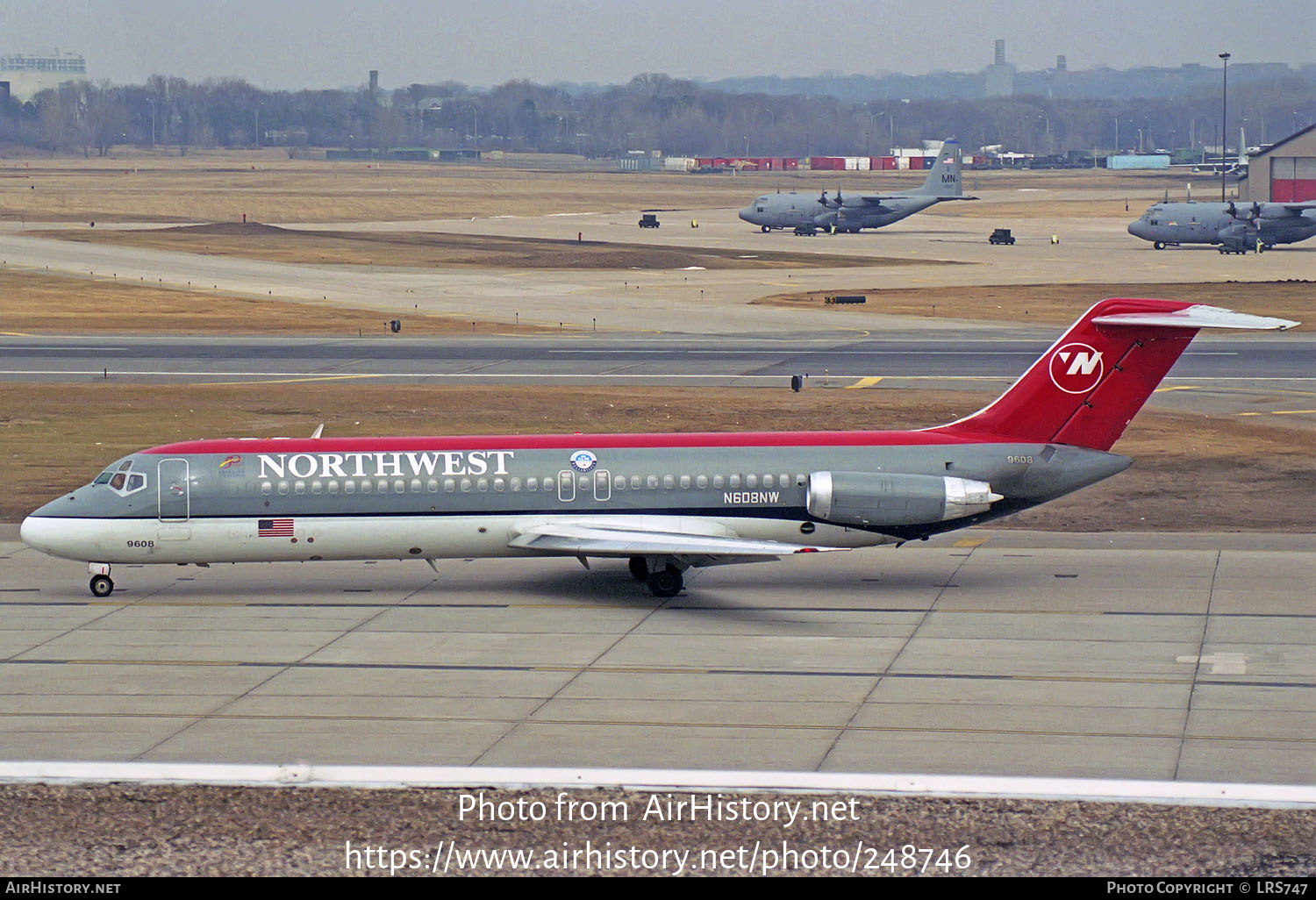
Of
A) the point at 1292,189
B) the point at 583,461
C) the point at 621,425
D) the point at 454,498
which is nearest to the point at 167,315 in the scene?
the point at 621,425

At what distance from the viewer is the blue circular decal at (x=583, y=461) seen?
31406 mm

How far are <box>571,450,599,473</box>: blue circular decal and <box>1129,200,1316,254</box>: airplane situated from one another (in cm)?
10329

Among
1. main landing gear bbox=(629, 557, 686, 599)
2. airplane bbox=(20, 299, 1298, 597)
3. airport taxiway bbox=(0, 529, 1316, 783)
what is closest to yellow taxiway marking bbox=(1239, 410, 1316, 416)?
airport taxiway bbox=(0, 529, 1316, 783)

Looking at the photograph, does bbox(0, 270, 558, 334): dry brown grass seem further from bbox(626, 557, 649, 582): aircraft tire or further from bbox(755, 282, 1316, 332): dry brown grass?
bbox(626, 557, 649, 582): aircraft tire

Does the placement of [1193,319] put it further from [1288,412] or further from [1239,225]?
[1239,225]

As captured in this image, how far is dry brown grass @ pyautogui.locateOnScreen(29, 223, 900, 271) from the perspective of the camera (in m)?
117

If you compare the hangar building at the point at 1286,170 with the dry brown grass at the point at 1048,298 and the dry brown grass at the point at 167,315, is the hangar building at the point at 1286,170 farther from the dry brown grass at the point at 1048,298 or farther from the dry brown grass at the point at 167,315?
the dry brown grass at the point at 167,315

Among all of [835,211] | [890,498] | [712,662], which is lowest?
[712,662]

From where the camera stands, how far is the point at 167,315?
8931 centimetres

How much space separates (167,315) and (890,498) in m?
67.3

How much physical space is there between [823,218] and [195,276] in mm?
65647

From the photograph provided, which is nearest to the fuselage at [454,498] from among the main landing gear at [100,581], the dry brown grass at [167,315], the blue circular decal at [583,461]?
the blue circular decal at [583,461]

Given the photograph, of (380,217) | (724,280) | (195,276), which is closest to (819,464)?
(724,280)

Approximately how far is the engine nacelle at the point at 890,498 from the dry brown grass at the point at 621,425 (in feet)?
26.7
